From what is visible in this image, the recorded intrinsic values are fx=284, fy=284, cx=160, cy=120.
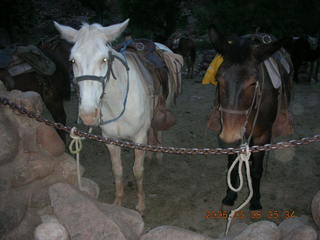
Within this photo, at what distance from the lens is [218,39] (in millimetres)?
2590

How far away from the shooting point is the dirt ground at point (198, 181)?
342 centimetres

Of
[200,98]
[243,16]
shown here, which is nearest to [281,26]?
[243,16]

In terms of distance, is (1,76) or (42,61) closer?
(1,76)

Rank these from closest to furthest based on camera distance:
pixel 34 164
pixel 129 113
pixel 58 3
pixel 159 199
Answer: pixel 34 164 → pixel 129 113 → pixel 159 199 → pixel 58 3

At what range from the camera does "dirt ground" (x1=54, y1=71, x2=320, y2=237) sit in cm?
342

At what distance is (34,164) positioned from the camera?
7.20 ft

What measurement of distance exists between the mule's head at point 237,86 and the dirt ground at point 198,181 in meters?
1.03

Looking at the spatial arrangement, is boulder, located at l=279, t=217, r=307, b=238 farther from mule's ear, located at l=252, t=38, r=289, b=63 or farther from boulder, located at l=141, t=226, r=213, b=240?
mule's ear, located at l=252, t=38, r=289, b=63

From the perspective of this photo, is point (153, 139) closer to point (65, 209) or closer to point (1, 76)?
point (65, 209)

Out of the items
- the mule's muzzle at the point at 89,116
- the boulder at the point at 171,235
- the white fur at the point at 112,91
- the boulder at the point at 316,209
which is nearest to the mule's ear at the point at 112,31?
the white fur at the point at 112,91

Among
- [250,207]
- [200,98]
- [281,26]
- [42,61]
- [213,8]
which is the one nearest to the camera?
[250,207]

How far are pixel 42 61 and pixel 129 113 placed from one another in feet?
7.36

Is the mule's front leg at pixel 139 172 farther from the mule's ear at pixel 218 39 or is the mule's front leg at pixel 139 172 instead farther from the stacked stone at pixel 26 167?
the mule's ear at pixel 218 39

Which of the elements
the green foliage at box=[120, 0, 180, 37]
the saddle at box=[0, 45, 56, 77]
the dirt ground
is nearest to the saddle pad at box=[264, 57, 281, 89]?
the dirt ground
